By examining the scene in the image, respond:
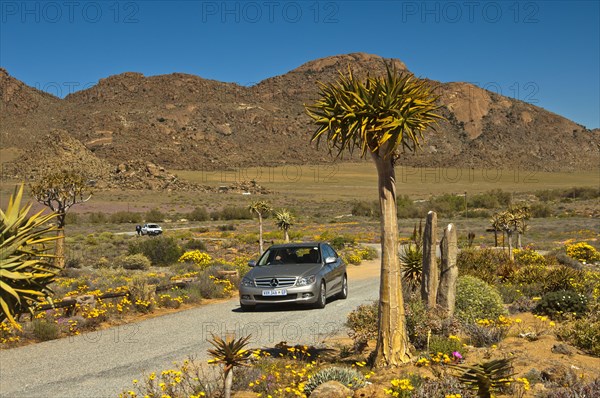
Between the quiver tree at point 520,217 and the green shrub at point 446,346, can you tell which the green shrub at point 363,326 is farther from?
the quiver tree at point 520,217

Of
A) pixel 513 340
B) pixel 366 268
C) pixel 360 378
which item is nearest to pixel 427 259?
pixel 513 340

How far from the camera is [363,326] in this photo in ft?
38.1

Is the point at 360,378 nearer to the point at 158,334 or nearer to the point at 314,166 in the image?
the point at 158,334

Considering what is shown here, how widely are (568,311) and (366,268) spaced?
58.3 ft

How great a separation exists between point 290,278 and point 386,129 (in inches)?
287

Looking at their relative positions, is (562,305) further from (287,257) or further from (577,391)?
(577,391)

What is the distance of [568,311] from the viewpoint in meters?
13.2

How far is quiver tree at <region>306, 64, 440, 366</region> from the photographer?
27.3 feet

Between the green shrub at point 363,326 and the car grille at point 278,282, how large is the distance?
9.04ft

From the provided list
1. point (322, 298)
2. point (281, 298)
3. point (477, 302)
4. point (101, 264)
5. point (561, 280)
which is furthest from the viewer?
point (101, 264)

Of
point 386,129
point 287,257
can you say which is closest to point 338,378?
point 386,129

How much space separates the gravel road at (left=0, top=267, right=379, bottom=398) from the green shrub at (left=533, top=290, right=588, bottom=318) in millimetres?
4452

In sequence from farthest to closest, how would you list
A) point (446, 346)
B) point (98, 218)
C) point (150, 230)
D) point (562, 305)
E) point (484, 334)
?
1. point (98, 218)
2. point (150, 230)
3. point (562, 305)
4. point (484, 334)
5. point (446, 346)

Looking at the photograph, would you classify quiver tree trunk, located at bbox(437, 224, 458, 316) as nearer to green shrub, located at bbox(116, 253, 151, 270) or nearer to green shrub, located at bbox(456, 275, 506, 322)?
green shrub, located at bbox(456, 275, 506, 322)
